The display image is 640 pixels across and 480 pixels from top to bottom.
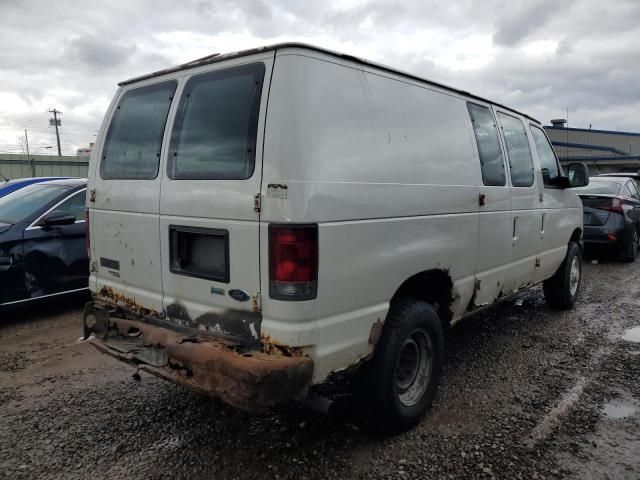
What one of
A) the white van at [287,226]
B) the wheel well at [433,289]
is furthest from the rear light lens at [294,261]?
the wheel well at [433,289]

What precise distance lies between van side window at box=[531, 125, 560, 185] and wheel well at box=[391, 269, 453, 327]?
2280 millimetres

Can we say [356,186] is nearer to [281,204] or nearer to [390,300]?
[281,204]

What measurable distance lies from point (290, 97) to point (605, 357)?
392cm

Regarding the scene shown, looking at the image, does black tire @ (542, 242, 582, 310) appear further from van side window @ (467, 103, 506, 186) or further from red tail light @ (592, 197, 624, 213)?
red tail light @ (592, 197, 624, 213)

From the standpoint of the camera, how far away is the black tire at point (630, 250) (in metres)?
9.37

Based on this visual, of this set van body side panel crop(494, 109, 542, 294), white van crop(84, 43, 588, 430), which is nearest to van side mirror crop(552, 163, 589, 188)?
van body side panel crop(494, 109, 542, 294)

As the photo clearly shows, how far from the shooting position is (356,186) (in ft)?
8.96

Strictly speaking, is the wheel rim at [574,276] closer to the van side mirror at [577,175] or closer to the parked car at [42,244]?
the van side mirror at [577,175]

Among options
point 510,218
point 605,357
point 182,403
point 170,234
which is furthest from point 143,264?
point 605,357

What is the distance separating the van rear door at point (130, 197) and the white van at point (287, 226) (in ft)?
0.04

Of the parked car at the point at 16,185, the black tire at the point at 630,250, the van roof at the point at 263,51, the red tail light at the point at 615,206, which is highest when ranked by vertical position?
the van roof at the point at 263,51

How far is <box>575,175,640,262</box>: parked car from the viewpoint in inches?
364

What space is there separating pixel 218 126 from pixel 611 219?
8.70 meters

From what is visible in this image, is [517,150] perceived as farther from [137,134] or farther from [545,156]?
[137,134]
